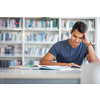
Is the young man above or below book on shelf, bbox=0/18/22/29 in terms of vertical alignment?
below

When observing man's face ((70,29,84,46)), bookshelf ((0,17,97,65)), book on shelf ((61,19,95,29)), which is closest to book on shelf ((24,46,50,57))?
bookshelf ((0,17,97,65))

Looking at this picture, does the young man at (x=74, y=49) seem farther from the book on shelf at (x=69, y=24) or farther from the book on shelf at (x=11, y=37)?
the book on shelf at (x=11, y=37)

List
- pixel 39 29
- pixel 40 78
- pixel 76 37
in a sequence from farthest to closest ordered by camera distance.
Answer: pixel 39 29
pixel 76 37
pixel 40 78

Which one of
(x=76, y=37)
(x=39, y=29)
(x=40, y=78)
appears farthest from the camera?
(x=39, y=29)

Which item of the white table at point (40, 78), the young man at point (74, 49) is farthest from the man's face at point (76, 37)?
the white table at point (40, 78)

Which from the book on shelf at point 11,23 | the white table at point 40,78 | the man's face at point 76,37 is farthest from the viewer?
the book on shelf at point 11,23

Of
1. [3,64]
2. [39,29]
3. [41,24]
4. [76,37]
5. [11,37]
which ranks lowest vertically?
[3,64]

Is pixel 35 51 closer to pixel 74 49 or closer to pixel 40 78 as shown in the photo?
pixel 74 49

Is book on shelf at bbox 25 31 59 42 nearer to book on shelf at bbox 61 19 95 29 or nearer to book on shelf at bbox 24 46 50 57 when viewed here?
book on shelf at bbox 24 46 50 57

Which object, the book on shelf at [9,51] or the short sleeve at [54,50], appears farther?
the book on shelf at [9,51]

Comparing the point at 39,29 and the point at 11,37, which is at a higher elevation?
the point at 39,29

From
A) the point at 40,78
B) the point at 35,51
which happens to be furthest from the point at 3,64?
the point at 40,78
